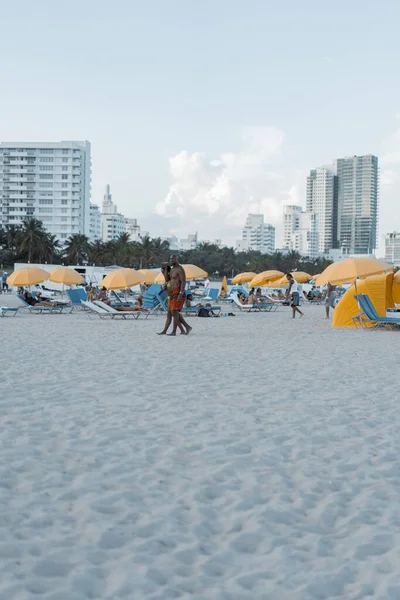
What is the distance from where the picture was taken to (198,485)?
13.5ft

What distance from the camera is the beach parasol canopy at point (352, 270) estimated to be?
57.3ft

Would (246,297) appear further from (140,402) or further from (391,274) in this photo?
(140,402)

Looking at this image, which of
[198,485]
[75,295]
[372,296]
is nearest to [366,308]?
[372,296]

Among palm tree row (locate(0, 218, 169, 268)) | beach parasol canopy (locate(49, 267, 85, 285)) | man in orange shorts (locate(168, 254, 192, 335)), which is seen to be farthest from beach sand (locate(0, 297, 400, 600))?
palm tree row (locate(0, 218, 169, 268))

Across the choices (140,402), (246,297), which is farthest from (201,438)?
(246,297)

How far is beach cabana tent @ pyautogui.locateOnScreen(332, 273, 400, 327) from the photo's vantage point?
18469mm

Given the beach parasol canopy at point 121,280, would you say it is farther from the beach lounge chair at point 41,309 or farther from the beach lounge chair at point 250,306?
the beach lounge chair at point 250,306

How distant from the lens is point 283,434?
5.39 m

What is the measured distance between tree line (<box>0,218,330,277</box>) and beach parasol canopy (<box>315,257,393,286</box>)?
71103 mm

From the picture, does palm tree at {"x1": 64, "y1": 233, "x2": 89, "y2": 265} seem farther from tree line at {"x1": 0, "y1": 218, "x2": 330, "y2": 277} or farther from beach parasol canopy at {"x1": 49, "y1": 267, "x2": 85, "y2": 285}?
beach parasol canopy at {"x1": 49, "y1": 267, "x2": 85, "y2": 285}

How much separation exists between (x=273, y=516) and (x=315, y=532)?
0.28m

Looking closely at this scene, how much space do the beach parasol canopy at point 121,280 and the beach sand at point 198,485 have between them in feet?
47.4

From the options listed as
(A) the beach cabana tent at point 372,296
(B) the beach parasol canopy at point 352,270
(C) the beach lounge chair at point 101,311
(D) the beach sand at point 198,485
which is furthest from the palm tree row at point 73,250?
(D) the beach sand at point 198,485

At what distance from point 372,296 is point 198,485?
15.2 m
